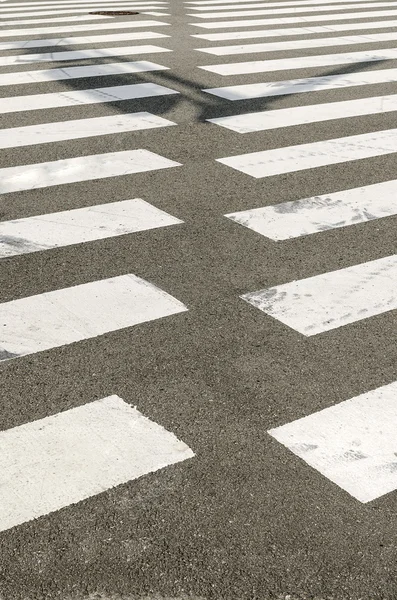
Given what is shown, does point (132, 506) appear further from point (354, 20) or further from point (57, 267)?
point (354, 20)

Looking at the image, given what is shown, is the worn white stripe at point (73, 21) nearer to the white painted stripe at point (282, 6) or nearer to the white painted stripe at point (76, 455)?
the white painted stripe at point (282, 6)

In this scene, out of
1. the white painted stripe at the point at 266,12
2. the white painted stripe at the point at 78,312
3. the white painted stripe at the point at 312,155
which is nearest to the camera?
the white painted stripe at the point at 78,312

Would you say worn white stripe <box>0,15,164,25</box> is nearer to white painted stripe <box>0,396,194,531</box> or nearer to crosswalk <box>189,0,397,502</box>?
crosswalk <box>189,0,397,502</box>

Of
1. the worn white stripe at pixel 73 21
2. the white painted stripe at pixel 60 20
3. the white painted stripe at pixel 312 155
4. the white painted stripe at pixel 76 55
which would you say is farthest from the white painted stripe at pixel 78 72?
the white painted stripe at pixel 60 20

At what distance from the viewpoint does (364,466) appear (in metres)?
3.31

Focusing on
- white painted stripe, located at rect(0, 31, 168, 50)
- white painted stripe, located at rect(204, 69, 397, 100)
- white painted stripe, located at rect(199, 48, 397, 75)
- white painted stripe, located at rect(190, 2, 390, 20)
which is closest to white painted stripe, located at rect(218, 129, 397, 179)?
white painted stripe, located at rect(204, 69, 397, 100)

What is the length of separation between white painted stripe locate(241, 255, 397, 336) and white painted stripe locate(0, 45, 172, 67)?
6499 mm

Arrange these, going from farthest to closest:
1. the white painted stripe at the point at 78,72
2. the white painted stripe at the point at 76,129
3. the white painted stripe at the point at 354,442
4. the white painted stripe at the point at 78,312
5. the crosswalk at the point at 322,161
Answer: the white painted stripe at the point at 78,72
the white painted stripe at the point at 76,129
the white painted stripe at the point at 78,312
the crosswalk at the point at 322,161
the white painted stripe at the point at 354,442

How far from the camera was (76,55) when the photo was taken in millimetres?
10695

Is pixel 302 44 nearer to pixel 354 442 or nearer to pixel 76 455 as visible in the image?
pixel 354 442

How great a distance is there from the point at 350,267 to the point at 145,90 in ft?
15.1

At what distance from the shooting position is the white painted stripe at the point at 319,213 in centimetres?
556

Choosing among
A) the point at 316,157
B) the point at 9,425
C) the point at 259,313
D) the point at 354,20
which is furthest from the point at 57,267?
the point at 354,20

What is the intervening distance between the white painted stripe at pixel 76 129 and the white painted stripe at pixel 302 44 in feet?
11.2
